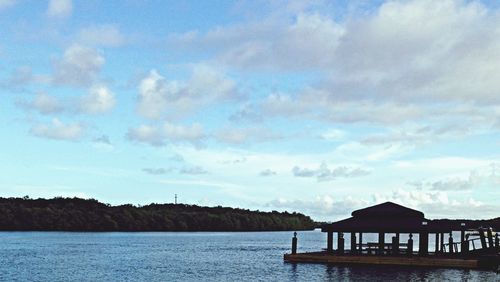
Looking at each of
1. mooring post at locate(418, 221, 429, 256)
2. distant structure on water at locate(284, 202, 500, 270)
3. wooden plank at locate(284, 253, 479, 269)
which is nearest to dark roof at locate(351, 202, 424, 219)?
distant structure on water at locate(284, 202, 500, 270)

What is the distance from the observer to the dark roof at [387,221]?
58.6 m

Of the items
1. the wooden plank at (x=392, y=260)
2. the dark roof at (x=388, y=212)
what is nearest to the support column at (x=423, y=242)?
the wooden plank at (x=392, y=260)

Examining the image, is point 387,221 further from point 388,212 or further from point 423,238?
point 423,238

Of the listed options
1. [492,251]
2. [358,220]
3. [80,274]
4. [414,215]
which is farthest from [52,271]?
[492,251]

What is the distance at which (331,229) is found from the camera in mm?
61469

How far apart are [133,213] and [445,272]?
146 m

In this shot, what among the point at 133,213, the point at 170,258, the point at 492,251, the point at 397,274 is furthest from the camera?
the point at 133,213

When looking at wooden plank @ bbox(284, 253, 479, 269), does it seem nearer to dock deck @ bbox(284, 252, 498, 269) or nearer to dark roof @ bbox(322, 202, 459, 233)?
dock deck @ bbox(284, 252, 498, 269)

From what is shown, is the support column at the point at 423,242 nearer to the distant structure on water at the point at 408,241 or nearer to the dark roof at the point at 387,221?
the distant structure on water at the point at 408,241

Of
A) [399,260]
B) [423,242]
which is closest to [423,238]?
[423,242]

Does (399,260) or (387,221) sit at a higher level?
(387,221)

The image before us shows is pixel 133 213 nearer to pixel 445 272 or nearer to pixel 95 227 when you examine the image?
pixel 95 227

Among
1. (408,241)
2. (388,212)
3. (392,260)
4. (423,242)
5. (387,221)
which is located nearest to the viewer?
(392,260)

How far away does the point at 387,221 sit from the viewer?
196 feet
